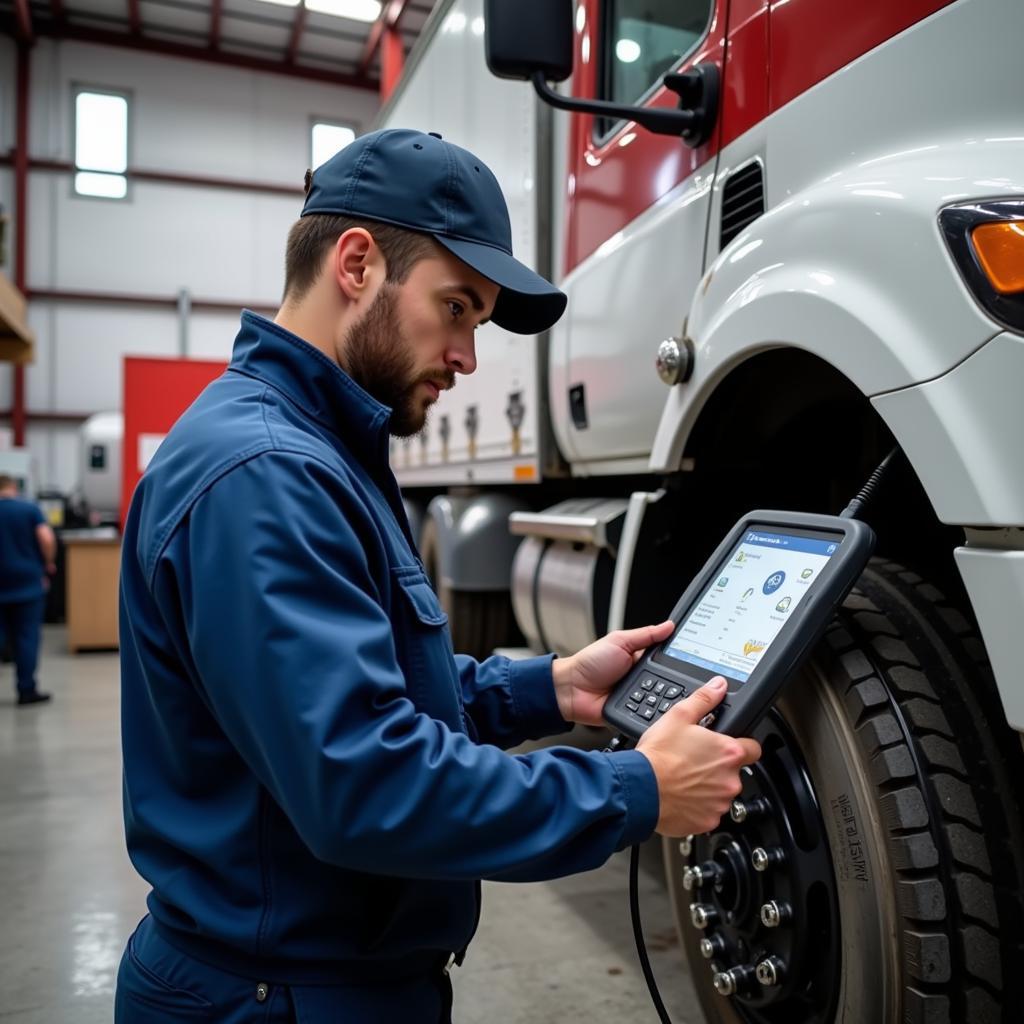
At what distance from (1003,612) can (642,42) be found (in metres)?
1.77

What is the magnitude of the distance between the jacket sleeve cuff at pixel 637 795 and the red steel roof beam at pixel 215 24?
1242cm

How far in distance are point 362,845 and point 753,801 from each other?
2.19ft

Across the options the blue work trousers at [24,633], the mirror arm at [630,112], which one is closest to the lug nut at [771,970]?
the mirror arm at [630,112]

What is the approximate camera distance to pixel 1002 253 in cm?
95

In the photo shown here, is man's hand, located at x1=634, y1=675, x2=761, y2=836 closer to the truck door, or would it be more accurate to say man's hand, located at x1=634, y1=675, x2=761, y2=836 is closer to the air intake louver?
the air intake louver

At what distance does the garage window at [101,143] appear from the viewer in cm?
1164

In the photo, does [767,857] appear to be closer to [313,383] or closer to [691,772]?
[691,772]

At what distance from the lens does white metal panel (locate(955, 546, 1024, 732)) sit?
35.9 inches

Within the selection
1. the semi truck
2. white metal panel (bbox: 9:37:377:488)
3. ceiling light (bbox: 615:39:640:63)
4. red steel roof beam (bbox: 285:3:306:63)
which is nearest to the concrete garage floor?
Answer: the semi truck

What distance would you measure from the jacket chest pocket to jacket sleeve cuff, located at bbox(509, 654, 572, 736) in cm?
31

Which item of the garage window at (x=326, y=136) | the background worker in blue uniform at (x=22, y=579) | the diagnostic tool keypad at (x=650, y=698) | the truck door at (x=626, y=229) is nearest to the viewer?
the diagnostic tool keypad at (x=650, y=698)

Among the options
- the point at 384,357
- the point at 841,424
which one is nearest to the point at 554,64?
the point at 841,424

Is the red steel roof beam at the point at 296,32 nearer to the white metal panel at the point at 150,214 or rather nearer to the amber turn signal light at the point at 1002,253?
the white metal panel at the point at 150,214

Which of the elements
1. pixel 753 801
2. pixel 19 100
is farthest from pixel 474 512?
pixel 19 100
